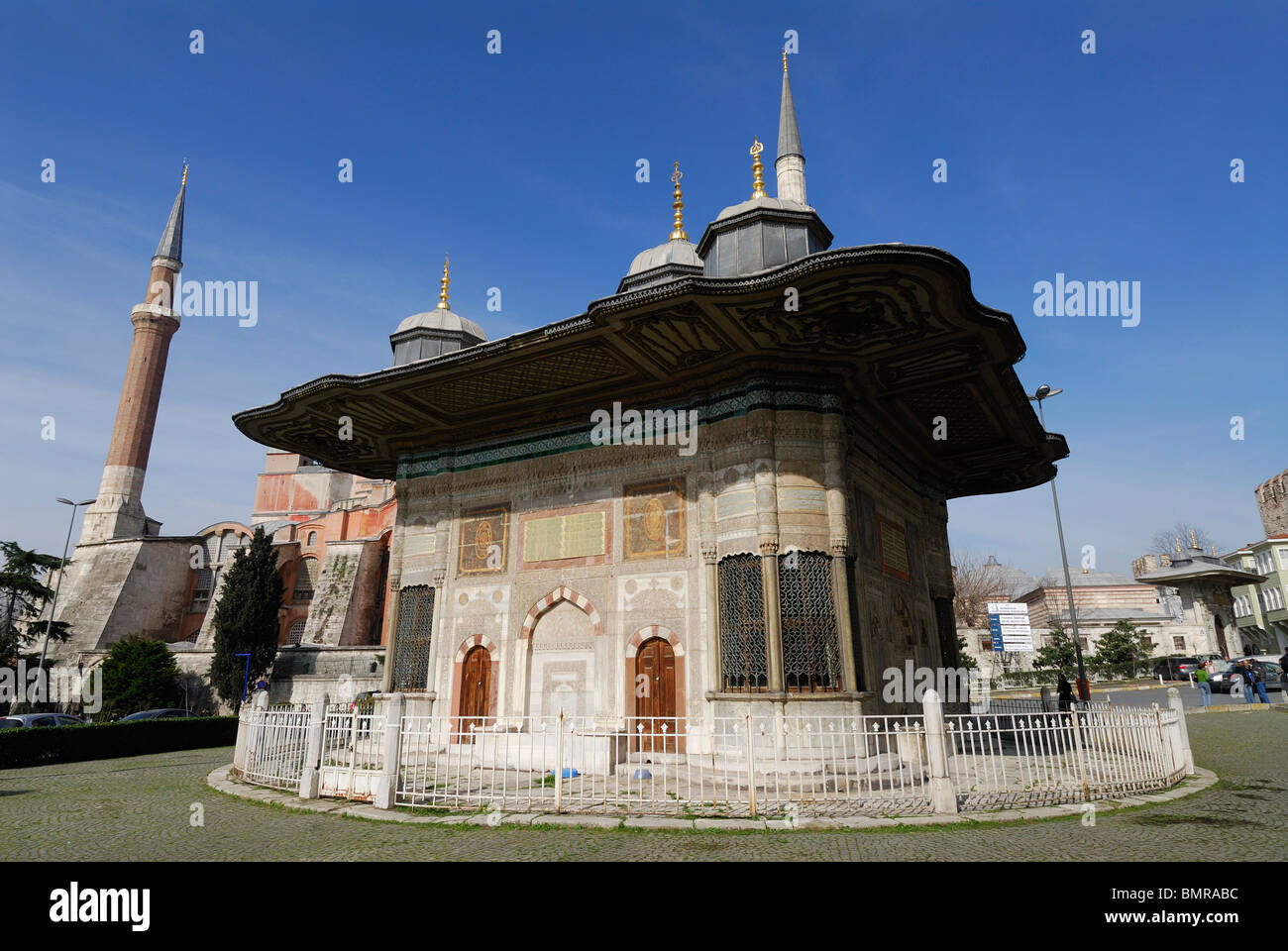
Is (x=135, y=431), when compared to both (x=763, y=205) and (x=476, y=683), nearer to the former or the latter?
(x=476, y=683)

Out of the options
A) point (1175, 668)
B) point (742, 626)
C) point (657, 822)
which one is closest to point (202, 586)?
point (742, 626)

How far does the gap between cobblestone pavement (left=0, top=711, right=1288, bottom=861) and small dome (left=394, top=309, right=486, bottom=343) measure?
9.66 m

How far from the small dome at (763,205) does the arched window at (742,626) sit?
5539 mm

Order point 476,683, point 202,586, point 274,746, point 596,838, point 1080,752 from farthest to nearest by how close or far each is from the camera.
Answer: point 202,586 → point 476,683 → point 274,746 → point 1080,752 → point 596,838

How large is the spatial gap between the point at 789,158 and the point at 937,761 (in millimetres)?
12589

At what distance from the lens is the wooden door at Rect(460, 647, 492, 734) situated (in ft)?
39.8

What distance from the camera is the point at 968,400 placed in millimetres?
12320

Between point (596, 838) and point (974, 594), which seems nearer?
point (596, 838)

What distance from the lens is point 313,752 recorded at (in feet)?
25.6

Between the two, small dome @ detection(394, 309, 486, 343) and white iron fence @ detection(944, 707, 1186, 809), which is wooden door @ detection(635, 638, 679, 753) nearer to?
white iron fence @ detection(944, 707, 1186, 809)

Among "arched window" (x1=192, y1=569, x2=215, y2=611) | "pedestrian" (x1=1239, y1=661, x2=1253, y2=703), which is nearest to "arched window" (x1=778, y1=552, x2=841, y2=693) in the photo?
"pedestrian" (x1=1239, y1=661, x2=1253, y2=703)

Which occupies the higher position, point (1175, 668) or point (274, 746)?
point (1175, 668)
